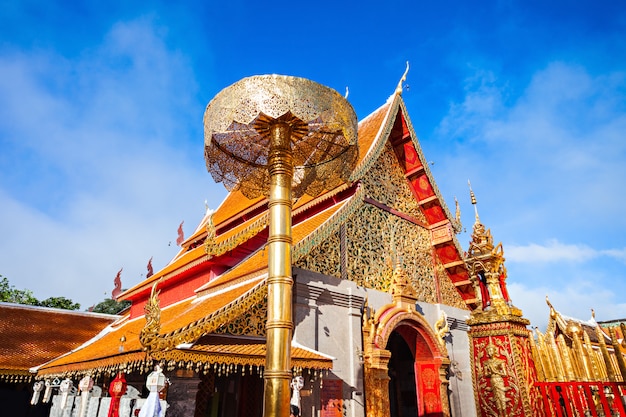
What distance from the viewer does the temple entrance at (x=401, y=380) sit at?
10.0 meters

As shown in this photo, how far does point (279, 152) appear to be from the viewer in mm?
3012

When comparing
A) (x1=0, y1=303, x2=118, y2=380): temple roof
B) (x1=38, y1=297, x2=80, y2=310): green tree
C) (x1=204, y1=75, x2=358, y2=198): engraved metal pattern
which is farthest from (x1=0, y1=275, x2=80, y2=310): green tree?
(x1=204, y1=75, x2=358, y2=198): engraved metal pattern

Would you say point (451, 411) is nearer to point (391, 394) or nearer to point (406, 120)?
point (391, 394)

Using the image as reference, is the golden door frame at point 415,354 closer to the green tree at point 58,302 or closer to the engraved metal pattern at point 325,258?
the engraved metal pattern at point 325,258

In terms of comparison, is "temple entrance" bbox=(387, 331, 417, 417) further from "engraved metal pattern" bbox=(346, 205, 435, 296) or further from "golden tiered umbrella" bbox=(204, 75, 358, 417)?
"golden tiered umbrella" bbox=(204, 75, 358, 417)

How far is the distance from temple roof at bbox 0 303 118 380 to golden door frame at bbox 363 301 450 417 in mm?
6661

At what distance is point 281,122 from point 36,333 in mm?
10106

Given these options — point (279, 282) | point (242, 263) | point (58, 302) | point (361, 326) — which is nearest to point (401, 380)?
point (361, 326)

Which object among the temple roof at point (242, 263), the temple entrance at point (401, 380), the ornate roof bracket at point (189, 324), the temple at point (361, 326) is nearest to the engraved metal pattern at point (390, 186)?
the temple at point (361, 326)

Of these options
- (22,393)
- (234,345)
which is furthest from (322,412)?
(22,393)

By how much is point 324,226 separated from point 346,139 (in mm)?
3617

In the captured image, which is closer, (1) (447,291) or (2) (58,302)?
(1) (447,291)

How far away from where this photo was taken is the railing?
3785 mm

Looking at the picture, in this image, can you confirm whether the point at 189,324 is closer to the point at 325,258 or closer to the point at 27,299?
the point at 325,258
